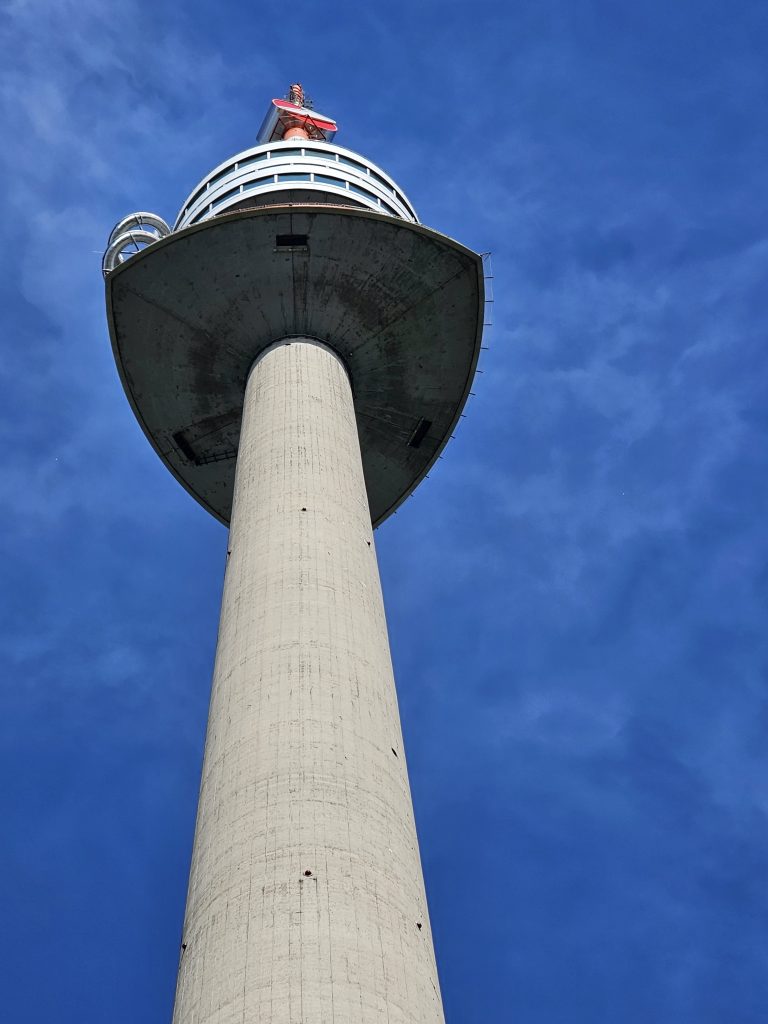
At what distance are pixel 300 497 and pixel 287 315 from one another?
28.4 feet

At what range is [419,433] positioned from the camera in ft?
107

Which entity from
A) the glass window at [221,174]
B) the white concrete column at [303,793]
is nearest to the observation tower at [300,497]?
the white concrete column at [303,793]

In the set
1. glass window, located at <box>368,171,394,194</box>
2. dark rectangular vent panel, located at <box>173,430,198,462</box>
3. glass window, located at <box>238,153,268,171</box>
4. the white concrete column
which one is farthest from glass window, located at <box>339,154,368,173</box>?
the white concrete column

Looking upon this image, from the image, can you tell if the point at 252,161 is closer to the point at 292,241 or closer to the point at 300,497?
the point at 292,241

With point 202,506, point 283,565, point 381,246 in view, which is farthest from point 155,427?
point 283,565

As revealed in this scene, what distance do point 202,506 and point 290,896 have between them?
66.3 feet

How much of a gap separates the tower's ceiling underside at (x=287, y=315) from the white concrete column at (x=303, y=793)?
278 inches

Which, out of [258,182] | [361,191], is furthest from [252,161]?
[361,191]

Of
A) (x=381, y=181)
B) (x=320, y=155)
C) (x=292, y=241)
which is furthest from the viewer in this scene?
(x=381, y=181)

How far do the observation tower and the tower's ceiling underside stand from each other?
50mm

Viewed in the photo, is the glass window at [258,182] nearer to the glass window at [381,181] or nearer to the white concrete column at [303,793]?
the glass window at [381,181]

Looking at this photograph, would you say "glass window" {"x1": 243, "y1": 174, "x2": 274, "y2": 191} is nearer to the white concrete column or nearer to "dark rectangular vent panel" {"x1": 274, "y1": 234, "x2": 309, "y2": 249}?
"dark rectangular vent panel" {"x1": 274, "y1": 234, "x2": 309, "y2": 249}

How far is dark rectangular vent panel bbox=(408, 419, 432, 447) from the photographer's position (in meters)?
32.4

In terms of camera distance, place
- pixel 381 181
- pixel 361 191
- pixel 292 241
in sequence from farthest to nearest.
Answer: pixel 381 181 < pixel 361 191 < pixel 292 241
